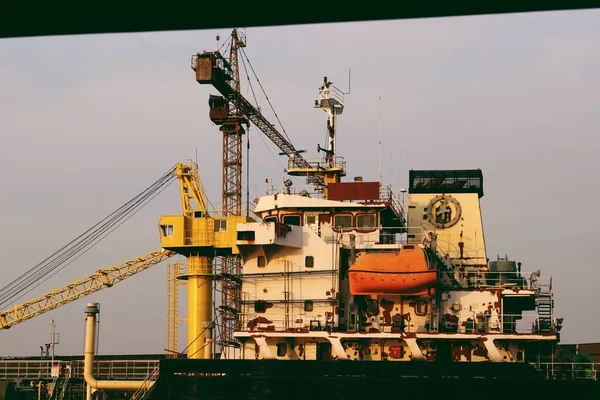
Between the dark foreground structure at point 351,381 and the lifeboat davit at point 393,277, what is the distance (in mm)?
4765

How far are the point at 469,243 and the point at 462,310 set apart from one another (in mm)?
5628

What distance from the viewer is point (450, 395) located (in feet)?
100

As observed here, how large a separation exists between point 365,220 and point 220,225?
29762mm

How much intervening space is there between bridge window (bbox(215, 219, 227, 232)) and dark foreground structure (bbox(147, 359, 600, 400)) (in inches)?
1366

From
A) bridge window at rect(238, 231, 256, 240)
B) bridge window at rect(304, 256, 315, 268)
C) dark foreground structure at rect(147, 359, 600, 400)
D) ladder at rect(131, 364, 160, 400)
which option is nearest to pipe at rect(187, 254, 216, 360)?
ladder at rect(131, 364, 160, 400)

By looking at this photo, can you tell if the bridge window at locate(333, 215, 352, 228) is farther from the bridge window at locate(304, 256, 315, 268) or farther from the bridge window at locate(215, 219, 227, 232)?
the bridge window at locate(215, 219, 227, 232)

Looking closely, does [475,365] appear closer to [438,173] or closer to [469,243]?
[469,243]

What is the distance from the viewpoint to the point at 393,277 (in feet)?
117

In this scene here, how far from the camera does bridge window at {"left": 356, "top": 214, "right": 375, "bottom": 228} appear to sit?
1547 inches

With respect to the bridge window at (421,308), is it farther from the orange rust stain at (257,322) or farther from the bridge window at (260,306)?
the bridge window at (260,306)

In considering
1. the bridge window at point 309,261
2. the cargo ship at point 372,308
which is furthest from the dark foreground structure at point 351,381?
the bridge window at point 309,261

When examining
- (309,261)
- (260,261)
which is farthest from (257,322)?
(309,261)

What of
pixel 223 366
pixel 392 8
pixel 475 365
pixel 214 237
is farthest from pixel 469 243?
pixel 392 8

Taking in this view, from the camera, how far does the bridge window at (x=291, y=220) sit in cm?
3984
